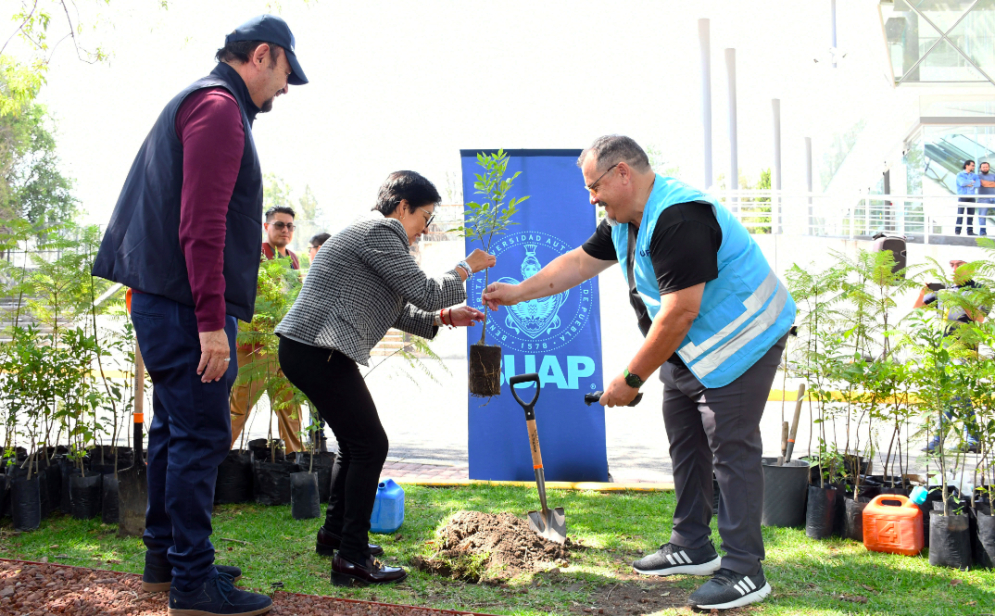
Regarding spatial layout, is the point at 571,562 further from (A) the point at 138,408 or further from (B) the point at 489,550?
(A) the point at 138,408

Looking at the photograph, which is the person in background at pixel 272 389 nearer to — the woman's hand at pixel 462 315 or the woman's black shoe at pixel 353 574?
the woman's hand at pixel 462 315

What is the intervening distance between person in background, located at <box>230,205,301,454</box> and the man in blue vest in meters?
2.50

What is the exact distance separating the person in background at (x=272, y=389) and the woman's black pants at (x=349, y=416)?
147cm

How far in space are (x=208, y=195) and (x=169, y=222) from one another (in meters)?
0.25

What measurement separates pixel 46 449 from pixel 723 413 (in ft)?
13.5

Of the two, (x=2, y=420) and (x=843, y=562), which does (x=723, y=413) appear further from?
(x=2, y=420)

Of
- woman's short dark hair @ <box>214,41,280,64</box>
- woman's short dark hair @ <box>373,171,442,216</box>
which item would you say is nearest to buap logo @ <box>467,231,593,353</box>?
woman's short dark hair @ <box>373,171,442,216</box>

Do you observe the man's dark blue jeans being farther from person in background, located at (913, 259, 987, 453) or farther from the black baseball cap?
person in background, located at (913, 259, 987, 453)

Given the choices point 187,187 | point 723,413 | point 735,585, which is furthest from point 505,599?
point 187,187

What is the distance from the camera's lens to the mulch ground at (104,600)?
114 inches

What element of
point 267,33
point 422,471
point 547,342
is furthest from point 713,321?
point 422,471

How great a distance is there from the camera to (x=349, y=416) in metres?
3.19

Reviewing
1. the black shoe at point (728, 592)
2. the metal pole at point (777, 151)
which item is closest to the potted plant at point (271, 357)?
the black shoe at point (728, 592)

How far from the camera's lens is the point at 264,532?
4137 mm
